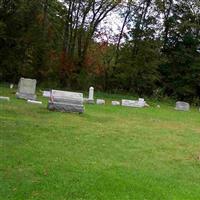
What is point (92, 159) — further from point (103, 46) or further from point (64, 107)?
point (103, 46)

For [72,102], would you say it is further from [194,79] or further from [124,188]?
[194,79]

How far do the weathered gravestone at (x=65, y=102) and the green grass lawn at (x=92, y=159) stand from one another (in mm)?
1001

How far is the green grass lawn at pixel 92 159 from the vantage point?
7.14 meters

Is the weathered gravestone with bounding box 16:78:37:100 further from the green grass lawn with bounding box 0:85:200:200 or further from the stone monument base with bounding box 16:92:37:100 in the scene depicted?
the green grass lawn with bounding box 0:85:200:200

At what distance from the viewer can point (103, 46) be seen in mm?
35219

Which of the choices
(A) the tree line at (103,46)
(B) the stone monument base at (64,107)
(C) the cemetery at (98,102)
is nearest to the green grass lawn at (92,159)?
(C) the cemetery at (98,102)

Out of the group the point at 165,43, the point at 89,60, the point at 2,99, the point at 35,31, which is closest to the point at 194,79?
the point at 165,43

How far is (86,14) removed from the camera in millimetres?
33156

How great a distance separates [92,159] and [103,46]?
26.6m

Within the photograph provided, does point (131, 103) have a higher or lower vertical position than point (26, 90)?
lower

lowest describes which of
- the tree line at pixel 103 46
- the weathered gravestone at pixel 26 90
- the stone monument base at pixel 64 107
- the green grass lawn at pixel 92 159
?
the green grass lawn at pixel 92 159

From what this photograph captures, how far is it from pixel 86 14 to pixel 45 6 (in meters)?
2.97

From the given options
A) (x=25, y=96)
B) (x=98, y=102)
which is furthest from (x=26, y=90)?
(x=98, y=102)

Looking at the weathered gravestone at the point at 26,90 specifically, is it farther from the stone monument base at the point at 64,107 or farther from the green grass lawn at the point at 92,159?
the green grass lawn at the point at 92,159
